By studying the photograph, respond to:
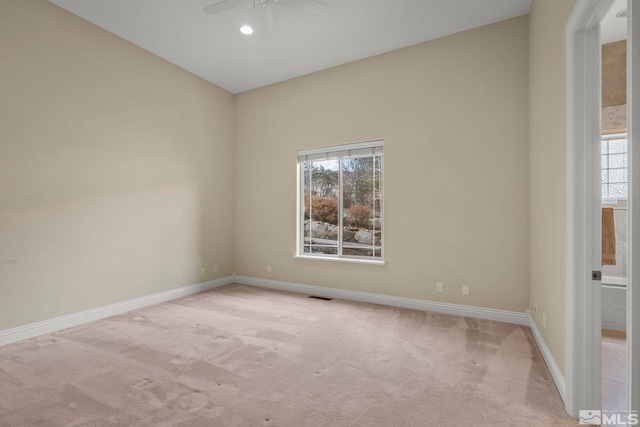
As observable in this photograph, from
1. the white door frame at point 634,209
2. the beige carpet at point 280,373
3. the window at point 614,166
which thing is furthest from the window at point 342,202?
the white door frame at point 634,209

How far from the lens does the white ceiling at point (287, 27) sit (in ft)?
9.91

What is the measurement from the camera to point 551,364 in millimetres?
2172

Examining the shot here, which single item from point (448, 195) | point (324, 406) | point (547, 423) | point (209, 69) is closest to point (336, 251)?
Answer: point (448, 195)

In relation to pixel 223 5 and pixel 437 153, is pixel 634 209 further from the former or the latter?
pixel 223 5

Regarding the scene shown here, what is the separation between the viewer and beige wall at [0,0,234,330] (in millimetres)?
2768

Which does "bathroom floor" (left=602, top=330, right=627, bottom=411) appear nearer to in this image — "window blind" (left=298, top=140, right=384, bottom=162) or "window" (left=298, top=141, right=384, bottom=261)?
"window" (left=298, top=141, right=384, bottom=261)

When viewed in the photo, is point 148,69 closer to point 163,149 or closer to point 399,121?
point 163,149

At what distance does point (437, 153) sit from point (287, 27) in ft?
7.44

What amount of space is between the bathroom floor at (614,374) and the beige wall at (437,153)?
708 millimetres

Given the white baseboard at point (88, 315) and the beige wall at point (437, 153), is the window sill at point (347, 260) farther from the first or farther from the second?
the white baseboard at point (88, 315)

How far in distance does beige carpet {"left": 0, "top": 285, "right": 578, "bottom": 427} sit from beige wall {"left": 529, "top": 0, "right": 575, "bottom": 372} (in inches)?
17.3

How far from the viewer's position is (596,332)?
1.68m

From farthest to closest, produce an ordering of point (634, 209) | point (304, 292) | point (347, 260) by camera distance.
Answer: point (304, 292) < point (347, 260) < point (634, 209)

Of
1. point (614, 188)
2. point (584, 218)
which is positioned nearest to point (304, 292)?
point (584, 218)
